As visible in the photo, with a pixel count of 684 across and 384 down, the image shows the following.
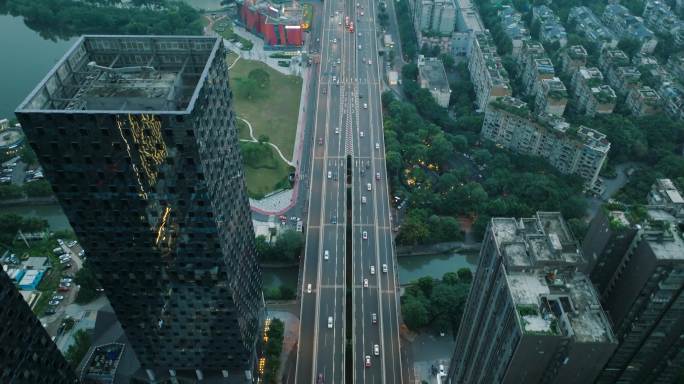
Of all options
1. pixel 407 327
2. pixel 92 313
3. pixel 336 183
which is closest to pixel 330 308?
pixel 407 327

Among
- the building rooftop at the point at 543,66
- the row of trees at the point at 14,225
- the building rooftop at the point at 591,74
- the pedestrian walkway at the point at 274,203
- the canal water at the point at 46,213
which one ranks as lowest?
the canal water at the point at 46,213

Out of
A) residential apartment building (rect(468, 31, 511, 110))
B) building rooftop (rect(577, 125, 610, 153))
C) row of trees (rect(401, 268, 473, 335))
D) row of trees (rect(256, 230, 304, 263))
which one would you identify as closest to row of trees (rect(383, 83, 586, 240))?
building rooftop (rect(577, 125, 610, 153))

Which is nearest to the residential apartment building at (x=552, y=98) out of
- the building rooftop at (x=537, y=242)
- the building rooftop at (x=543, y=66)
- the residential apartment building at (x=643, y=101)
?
the building rooftop at (x=543, y=66)

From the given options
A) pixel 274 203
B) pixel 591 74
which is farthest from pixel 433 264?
pixel 591 74

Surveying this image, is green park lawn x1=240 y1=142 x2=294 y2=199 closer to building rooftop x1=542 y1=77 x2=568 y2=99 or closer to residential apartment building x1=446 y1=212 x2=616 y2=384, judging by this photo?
building rooftop x1=542 y1=77 x2=568 y2=99

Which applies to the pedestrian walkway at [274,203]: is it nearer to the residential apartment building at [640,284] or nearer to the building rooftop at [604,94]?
the residential apartment building at [640,284]

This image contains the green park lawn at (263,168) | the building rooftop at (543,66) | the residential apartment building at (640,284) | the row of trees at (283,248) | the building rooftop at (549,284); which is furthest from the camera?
the building rooftop at (543,66)

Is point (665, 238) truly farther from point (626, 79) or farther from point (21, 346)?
point (626, 79)
